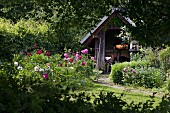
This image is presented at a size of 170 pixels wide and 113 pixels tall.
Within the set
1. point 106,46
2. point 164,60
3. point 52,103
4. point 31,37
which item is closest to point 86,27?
point 52,103

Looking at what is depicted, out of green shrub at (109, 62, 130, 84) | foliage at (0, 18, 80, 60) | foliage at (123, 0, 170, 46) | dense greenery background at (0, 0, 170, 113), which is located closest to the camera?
dense greenery background at (0, 0, 170, 113)

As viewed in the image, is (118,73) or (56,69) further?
(118,73)

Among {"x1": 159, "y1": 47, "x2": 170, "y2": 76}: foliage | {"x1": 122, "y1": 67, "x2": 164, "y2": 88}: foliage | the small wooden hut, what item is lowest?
{"x1": 122, "y1": 67, "x2": 164, "y2": 88}: foliage

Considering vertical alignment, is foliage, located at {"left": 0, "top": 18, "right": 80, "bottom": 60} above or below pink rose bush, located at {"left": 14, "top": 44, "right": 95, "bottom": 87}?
above

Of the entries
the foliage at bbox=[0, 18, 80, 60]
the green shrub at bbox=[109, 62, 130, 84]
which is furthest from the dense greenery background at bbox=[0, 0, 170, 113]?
the green shrub at bbox=[109, 62, 130, 84]

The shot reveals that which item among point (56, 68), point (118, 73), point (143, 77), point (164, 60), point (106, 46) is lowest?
→ point (143, 77)

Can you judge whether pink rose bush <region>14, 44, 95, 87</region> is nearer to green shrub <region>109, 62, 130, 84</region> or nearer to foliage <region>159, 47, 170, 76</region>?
green shrub <region>109, 62, 130, 84</region>

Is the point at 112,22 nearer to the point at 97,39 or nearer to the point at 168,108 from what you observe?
the point at 168,108

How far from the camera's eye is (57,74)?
408 inches

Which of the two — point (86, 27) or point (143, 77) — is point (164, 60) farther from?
point (86, 27)

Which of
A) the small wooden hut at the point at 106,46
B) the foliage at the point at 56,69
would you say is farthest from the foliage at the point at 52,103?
the small wooden hut at the point at 106,46

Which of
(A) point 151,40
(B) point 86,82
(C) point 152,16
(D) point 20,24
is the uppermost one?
(D) point 20,24

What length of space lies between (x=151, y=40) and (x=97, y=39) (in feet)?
57.4

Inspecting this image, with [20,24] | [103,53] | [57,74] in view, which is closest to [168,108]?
[57,74]
